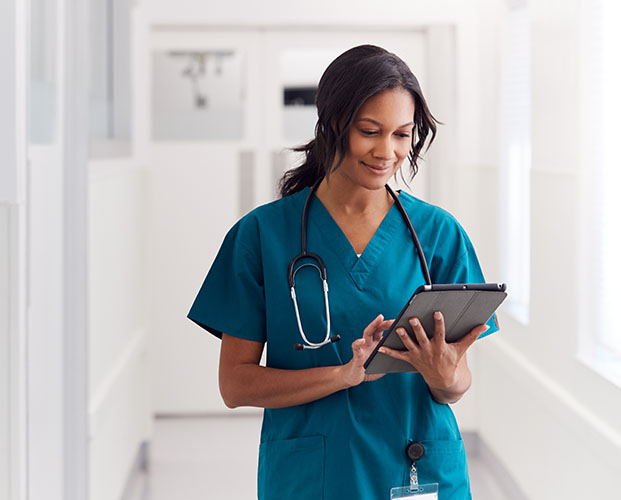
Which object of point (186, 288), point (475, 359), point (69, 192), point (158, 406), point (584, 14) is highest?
point (584, 14)

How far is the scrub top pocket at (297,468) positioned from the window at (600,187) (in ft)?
3.99

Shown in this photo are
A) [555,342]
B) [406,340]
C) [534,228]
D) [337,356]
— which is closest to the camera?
[406,340]

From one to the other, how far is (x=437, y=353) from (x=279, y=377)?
0.24 metres

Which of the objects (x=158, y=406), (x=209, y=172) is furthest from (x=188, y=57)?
(x=158, y=406)

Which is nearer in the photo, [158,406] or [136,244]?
[136,244]

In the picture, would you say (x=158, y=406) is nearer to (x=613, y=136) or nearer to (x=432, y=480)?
(x=613, y=136)

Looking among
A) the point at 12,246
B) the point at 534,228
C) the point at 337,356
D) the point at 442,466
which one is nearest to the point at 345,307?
the point at 337,356

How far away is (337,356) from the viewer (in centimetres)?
131

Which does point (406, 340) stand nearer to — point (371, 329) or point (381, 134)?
point (371, 329)

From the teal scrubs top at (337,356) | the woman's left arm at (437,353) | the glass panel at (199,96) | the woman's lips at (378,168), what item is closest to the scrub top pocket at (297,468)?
the teal scrubs top at (337,356)

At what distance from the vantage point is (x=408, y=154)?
131 centimetres

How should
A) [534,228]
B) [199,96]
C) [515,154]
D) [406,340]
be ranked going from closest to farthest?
[406,340] < [534,228] < [515,154] < [199,96]

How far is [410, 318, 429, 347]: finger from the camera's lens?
1.17 metres

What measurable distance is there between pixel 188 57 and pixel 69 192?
216 cm
